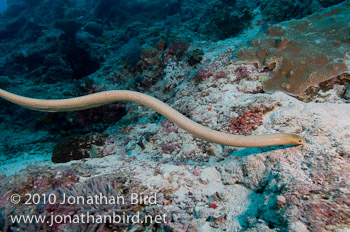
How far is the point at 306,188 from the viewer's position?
5.72ft

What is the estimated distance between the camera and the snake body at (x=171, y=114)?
2.20 metres

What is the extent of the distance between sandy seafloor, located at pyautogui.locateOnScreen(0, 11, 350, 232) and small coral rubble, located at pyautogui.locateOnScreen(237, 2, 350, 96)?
268mm

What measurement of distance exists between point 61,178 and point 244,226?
2.65 meters

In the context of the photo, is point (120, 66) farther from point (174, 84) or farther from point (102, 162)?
point (102, 162)

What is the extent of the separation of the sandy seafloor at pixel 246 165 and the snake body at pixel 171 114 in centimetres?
27

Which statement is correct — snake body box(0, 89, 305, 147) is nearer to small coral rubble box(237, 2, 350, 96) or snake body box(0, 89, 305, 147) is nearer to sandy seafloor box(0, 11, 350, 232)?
sandy seafloor box(0, 11, 350, 232)

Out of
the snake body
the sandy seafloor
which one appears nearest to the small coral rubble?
the sandy seafloor

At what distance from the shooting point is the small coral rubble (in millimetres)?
3041

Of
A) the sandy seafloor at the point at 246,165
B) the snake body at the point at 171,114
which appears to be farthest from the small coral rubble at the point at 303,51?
the snake body at the point at 171,114

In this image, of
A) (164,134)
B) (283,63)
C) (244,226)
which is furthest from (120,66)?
(244,226)

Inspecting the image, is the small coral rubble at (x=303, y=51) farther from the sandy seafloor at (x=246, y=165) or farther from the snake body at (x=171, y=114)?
the snake body at (x=171, y=114)

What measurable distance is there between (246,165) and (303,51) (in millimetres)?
2688

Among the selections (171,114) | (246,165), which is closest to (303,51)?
(246,165)

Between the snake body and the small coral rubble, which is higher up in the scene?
the small coral rubble
